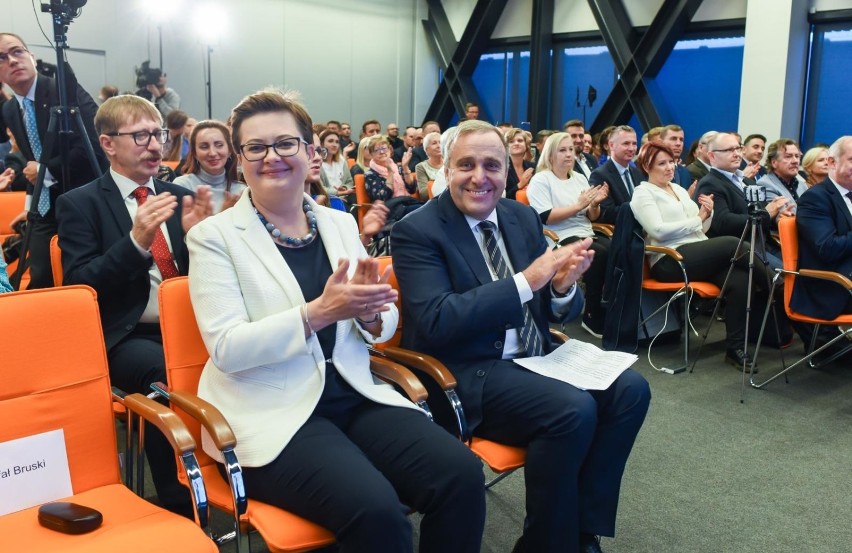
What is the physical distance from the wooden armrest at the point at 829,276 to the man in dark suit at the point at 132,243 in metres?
2.86

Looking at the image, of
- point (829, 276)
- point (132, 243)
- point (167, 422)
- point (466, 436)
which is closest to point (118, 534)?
point (167, 422)

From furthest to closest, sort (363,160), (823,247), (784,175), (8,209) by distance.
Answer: (363,160)
(784,175)
(8,209)
(823,247)

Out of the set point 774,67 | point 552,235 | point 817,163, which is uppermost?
point 774,67

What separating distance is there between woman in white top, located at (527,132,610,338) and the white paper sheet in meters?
2.60

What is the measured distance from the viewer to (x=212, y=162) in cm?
363

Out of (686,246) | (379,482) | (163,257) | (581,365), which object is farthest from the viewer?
(686,246)

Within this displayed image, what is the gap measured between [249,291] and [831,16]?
8842 millimetres

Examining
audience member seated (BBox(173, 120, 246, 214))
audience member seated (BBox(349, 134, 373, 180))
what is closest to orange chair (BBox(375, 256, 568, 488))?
audience member seated (BBox(173, 120, 246, 214))

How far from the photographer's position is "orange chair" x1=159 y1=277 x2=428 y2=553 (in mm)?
1604

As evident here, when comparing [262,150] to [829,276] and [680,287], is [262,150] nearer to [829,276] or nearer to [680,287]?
[829,276]

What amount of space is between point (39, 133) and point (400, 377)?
2.58m

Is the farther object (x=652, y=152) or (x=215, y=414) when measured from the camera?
(x=652, y=152)

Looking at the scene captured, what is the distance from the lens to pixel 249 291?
6.08 ft

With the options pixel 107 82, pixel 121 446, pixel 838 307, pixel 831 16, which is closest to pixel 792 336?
pixel 838 307
